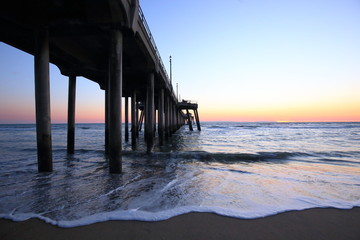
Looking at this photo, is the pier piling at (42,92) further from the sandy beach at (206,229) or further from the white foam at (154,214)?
the sandy beach at (206,229)

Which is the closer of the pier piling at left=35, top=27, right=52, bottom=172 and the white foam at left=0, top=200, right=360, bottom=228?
the white foam at left=0, top=200, right=360, bottom=228

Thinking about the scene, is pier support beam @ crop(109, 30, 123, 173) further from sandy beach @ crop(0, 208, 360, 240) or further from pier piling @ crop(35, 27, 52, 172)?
sandy beach @ crop(0, 208, 360, 240)

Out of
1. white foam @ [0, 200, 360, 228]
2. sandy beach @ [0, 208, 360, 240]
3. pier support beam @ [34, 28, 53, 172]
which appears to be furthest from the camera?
pier support beam @ [34, 28, 53, 172]

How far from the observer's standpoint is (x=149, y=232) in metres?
2.45

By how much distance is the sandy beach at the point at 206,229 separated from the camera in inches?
92.8

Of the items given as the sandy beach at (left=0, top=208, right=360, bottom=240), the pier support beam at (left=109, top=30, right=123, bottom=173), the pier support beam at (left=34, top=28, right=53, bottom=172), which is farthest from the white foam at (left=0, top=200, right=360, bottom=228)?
the pier support beam at (left=34, top=28, right=53, bottom=172)

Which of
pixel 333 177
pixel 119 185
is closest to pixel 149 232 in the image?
pixel 119 185

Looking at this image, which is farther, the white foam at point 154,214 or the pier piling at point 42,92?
the pier piling at point 42,92

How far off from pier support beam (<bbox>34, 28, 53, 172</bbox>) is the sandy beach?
350 centimetres

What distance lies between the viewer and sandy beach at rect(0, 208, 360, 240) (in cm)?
236

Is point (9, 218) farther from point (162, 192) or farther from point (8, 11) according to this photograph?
point (8, 11)

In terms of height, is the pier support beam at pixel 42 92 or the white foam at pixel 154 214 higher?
the pier support beam at pixel 42 92

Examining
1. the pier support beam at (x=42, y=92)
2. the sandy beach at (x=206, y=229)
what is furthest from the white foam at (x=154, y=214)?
the pier support beam at (x=42, y=92)

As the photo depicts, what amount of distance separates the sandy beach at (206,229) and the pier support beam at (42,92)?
350 cm
